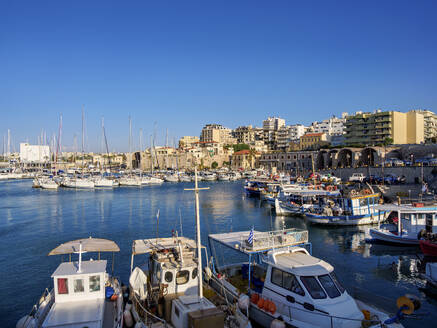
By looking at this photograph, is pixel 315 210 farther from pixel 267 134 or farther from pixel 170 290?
pixel 267 134

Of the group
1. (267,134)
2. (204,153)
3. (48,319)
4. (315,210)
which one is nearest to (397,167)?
(315,210)

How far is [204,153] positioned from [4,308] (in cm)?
13143

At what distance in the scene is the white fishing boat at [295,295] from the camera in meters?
10.4

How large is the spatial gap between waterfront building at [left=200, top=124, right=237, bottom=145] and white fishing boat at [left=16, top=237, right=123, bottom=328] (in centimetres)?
16602

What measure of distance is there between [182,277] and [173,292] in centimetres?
Result: 59

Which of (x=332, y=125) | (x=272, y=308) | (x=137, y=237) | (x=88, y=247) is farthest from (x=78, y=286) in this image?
(x=332, y=125)

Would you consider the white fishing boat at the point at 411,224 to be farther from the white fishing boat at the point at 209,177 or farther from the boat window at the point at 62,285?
the white fishing boat at the point at 209,177

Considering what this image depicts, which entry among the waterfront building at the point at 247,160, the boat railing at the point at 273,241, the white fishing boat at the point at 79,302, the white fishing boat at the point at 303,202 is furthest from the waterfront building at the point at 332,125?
the white fishing boat at the point at 79,302

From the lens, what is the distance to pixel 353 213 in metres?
32.2

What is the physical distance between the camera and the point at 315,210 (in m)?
35.8

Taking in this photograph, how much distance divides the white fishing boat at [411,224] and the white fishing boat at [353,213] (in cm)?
696

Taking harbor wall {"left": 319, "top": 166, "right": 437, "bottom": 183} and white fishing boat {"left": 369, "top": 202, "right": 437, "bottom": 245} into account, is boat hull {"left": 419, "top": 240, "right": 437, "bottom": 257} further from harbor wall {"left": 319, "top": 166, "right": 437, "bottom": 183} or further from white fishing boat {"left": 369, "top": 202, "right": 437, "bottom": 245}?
harbor wall {"left": 319, "top": 166, "right": 437, "bottom": 183}

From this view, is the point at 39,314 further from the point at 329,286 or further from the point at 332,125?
the point at 332,125

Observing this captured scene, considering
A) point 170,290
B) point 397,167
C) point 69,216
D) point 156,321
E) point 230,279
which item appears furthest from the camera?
point 397,167
